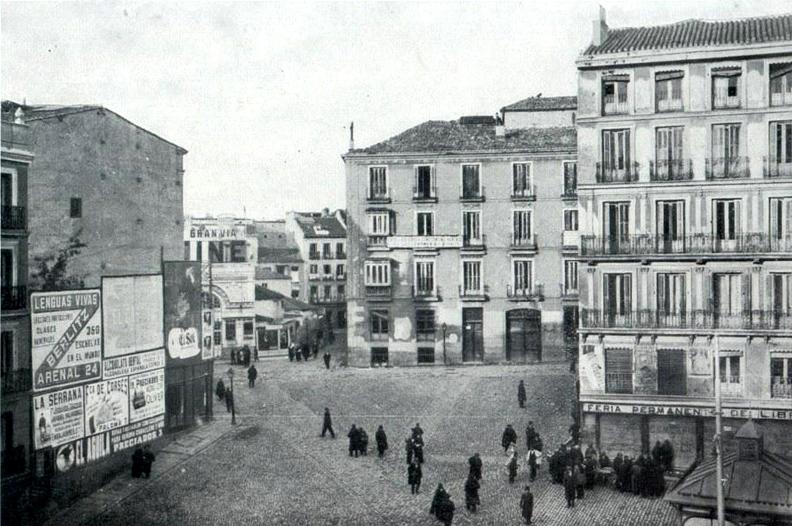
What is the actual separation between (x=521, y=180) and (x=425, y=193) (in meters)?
5.15

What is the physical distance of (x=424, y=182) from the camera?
1727 inches

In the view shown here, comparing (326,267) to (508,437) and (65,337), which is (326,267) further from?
(65,337)

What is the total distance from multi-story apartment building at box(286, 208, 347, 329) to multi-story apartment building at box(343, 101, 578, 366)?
78.2ft

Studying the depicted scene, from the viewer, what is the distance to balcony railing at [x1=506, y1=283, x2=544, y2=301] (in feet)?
143

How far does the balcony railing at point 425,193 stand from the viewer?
1721 inches

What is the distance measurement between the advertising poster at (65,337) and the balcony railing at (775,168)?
69.7 feet

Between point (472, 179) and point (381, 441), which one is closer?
point (381, 441)

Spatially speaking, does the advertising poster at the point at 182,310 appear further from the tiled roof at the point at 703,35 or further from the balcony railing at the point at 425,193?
the tiled roof at the point at 703,35

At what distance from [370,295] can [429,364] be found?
195 inches

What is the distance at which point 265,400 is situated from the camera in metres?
36.7

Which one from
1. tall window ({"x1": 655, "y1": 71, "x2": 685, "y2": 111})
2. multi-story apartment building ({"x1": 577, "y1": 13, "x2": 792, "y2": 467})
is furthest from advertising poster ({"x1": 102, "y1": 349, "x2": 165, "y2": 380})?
tall window ({"x1": 655, "y1": 71, "x2": 685, "y2": 111})

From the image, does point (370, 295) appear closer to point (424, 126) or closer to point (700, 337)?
point (424, 126)

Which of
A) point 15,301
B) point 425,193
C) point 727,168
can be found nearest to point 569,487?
point 727,168

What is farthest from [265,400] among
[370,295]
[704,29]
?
[704,29]
